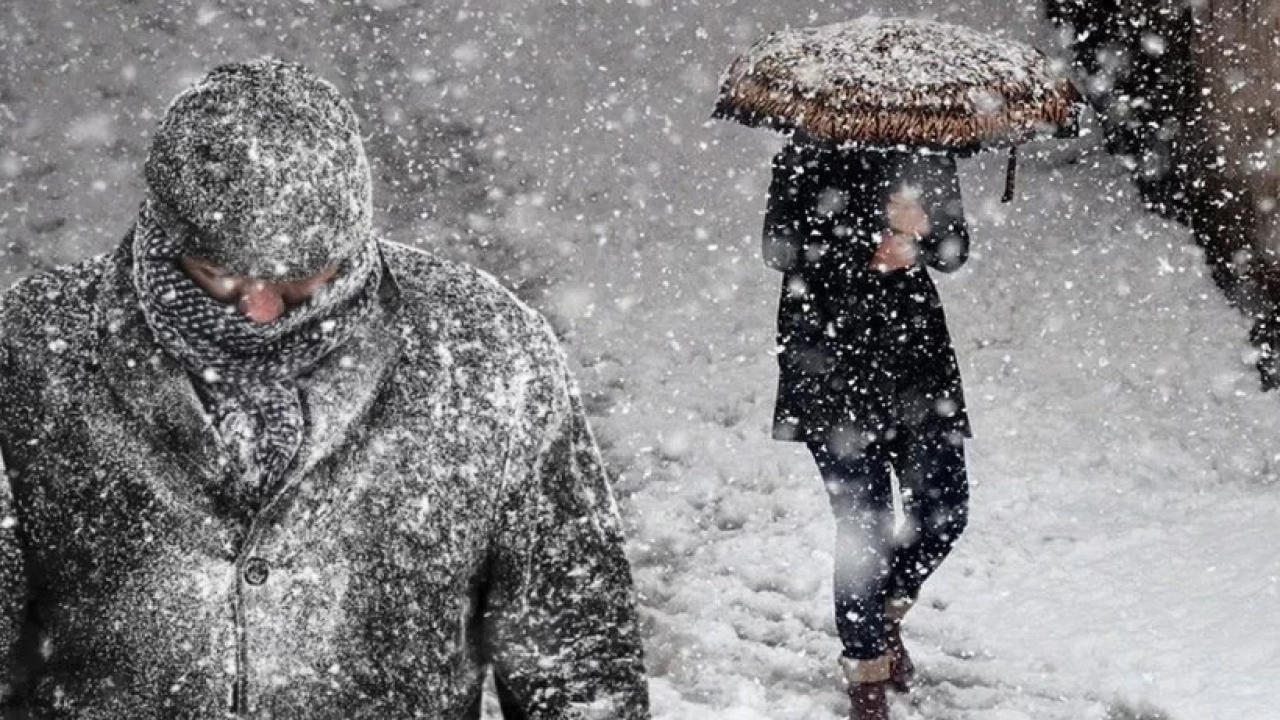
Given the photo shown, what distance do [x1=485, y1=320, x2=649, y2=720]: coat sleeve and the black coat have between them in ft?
7.60

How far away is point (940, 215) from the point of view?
4504mm

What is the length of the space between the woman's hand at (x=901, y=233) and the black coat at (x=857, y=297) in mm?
20

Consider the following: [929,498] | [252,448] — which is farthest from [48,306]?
[929,498]

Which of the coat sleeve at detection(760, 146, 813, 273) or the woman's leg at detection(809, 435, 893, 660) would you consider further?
the woman's leg at detection(809, 435, 893, 660)

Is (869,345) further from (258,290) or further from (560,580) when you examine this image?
(258,290)

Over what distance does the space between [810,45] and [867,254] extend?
0.77 m

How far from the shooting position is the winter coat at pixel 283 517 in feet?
6.42

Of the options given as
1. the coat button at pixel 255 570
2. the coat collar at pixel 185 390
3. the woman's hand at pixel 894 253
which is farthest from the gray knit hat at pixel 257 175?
the woman's hand at pixel 894 253

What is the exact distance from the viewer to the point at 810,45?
15.9ft

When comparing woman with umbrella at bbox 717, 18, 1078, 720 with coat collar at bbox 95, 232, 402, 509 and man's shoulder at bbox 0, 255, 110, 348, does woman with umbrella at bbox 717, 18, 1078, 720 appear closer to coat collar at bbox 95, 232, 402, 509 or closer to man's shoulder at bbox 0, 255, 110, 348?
coat collar at bbox 95, 232, 402, 509

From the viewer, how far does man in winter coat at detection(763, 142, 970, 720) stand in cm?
449

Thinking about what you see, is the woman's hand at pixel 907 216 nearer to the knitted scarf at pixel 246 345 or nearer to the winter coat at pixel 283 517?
the winter coat at pixel 283 517

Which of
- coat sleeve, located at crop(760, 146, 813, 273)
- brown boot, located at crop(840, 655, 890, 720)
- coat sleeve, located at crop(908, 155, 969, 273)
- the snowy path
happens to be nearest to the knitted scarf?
coat sleeve, located at crop(760, 146, 813, 273)

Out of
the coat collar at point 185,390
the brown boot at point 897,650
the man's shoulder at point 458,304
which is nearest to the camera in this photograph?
the coat collar at point 185,390
